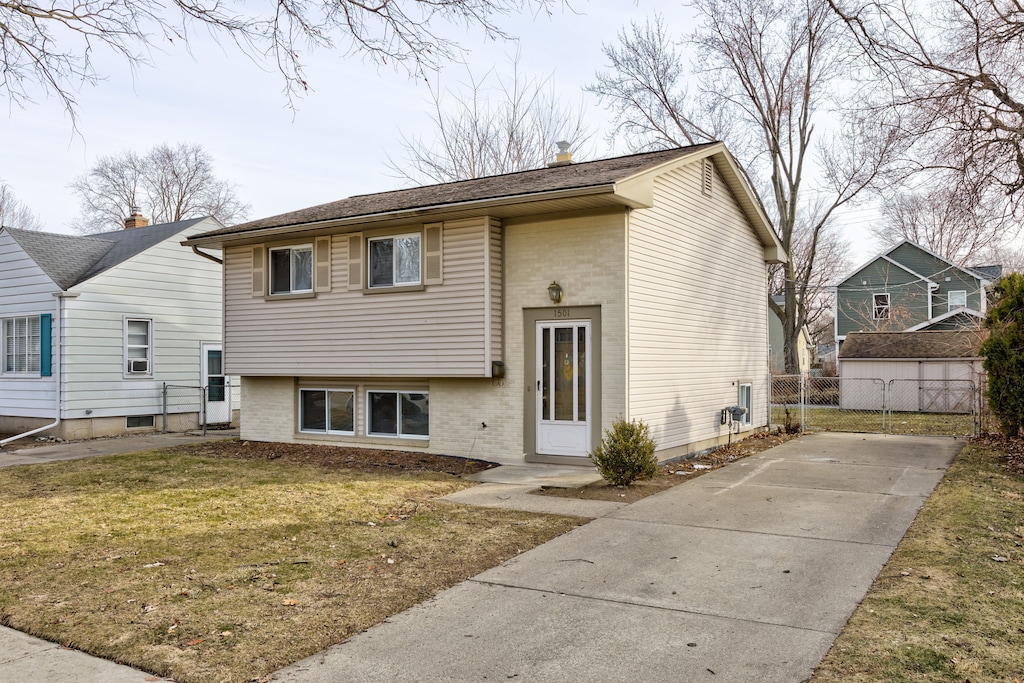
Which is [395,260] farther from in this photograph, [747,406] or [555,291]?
[747,406]

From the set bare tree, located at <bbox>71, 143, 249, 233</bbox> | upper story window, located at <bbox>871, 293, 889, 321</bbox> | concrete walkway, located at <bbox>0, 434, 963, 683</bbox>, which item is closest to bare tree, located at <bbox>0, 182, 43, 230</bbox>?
bare tree, located at <bbox>71, 143, 249, 233</bbox>

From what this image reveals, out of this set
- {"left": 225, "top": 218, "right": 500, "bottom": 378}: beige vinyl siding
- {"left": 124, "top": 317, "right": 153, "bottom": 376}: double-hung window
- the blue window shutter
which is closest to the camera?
{"left": 225, "top": 218, "right": 500, "bottom": 378}: beige vinyl siding

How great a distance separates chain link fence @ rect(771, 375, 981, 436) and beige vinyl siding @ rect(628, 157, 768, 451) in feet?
15.1

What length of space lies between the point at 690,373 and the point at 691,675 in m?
10.2

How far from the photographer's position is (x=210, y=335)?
20422 mm

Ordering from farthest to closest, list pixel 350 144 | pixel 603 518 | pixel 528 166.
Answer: pixel 528 166 < pixel 350 144 < pixel 603 518

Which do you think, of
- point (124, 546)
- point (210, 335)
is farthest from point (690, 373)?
point (210, 335)

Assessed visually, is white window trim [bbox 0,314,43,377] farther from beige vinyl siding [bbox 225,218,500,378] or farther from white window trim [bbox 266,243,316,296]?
white window trim [bbox 266,243,316,296]

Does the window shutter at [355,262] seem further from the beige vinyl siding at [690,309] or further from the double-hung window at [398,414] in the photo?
the beige vinyl siding at [690,309]

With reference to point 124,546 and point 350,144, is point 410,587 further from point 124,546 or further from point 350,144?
point 350,144

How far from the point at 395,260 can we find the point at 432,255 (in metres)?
0.96

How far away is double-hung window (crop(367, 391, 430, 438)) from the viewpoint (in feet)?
45.8

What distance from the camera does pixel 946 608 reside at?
5.18m

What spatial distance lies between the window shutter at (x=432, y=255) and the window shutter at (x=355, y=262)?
1500mm
